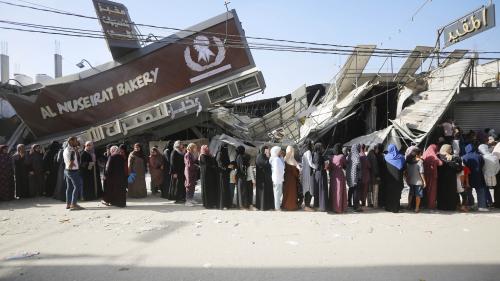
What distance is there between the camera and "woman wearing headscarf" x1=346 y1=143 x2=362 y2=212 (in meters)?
7.39

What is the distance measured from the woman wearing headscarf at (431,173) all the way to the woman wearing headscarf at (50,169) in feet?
28.0

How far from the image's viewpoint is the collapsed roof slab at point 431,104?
12688mm

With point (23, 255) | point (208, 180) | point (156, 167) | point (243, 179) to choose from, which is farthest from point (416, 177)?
point (23, 255)

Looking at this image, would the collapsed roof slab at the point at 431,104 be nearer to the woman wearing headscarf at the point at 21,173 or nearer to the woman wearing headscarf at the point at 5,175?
the woman wearing headscarf at the point at 21,173

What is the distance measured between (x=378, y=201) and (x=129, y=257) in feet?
16.9

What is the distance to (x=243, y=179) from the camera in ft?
25.3

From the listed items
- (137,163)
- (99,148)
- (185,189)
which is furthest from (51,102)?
(185,189)

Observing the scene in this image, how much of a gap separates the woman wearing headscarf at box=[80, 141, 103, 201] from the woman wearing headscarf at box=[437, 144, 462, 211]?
7.51 metres

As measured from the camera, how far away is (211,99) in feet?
42.4

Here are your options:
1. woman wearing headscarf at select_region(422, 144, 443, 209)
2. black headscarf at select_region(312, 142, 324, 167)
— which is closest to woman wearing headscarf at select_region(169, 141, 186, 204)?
black headscarf at select_region(312, 142, 324, 167)

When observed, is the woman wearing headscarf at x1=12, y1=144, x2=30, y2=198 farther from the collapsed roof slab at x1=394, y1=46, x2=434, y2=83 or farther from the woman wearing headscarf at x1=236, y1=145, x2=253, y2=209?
the collapsed roof slab at x1=394, y1=46, x2=434, y2=83

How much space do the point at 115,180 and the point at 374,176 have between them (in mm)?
5352

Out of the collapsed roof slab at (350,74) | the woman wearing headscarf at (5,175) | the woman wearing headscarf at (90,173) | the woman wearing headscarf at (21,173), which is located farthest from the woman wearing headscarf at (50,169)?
the collapsed roof slab at (350,74)

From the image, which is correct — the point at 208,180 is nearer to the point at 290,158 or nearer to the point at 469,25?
the point at 290,158
